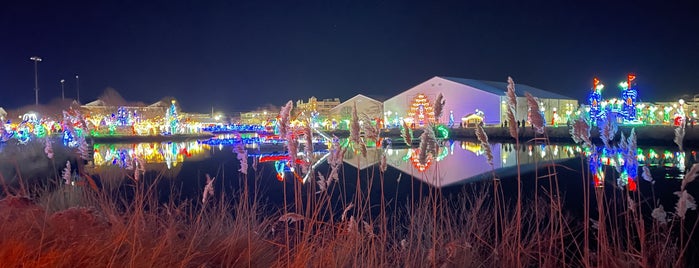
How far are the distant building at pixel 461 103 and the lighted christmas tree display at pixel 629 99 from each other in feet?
30.6

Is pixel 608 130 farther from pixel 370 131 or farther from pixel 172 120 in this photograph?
pixel 172 120

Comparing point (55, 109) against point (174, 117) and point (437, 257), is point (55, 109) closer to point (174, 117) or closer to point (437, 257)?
point (174, 117)

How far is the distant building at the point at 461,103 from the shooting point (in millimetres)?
42156

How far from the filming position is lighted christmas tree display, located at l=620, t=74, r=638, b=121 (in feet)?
100

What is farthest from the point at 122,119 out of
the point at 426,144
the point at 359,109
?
the point at 426,144

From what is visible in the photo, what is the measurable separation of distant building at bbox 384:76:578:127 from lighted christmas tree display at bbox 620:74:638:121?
30.6ft

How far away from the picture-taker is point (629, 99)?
30750 mm

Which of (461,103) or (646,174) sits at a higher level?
(461,103)

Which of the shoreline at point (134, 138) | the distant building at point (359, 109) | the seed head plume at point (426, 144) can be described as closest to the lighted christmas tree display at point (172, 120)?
the shoreline at point (134, 138)

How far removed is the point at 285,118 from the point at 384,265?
1.05m

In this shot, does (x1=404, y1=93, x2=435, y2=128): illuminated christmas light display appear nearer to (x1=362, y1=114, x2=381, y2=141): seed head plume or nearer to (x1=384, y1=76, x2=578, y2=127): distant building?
(x1=384, y1=76, x2=578, y2=127): distant building

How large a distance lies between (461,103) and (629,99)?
51.2ft

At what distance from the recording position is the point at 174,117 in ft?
137

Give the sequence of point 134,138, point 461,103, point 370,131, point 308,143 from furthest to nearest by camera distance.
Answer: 1. point 461,103
2. point 134,138
3. point 370,131
4. point 308,143
